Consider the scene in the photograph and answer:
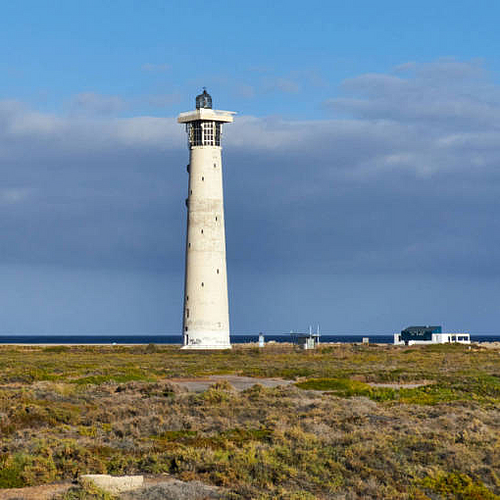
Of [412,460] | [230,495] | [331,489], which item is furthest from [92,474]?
[412,460]

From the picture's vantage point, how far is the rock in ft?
60.4

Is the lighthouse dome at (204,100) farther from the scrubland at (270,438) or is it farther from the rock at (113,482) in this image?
the rock at (113,482)

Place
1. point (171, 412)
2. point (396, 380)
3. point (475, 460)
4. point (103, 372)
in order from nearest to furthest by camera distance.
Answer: point (475, 460)
point (171, 412)
point (396, 380)
point (103, 372)

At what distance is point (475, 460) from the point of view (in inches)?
842

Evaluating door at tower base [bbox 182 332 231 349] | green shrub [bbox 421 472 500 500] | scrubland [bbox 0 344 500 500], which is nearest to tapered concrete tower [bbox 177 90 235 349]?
door at tower base [bbox 182 332 231 349]

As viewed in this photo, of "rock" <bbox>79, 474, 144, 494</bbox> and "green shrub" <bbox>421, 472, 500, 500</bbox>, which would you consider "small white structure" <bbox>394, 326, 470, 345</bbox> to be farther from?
"rock" <bbox>79, 474, 144, 494</bbox>

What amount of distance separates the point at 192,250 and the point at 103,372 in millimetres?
28084

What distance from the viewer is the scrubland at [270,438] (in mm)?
19562

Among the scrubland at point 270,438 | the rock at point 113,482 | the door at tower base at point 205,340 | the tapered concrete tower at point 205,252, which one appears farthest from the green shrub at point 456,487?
the door at tower base at point 205,340

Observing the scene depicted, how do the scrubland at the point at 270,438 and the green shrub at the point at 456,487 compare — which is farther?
the scrubland at the point at 270,438

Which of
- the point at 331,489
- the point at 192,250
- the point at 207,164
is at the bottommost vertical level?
the point at 331,489

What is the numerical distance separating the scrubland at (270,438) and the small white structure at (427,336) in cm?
8280

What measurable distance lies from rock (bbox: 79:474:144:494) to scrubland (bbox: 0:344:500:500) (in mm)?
555

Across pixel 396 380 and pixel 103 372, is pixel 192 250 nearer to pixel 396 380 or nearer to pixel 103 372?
pixel 103 372
